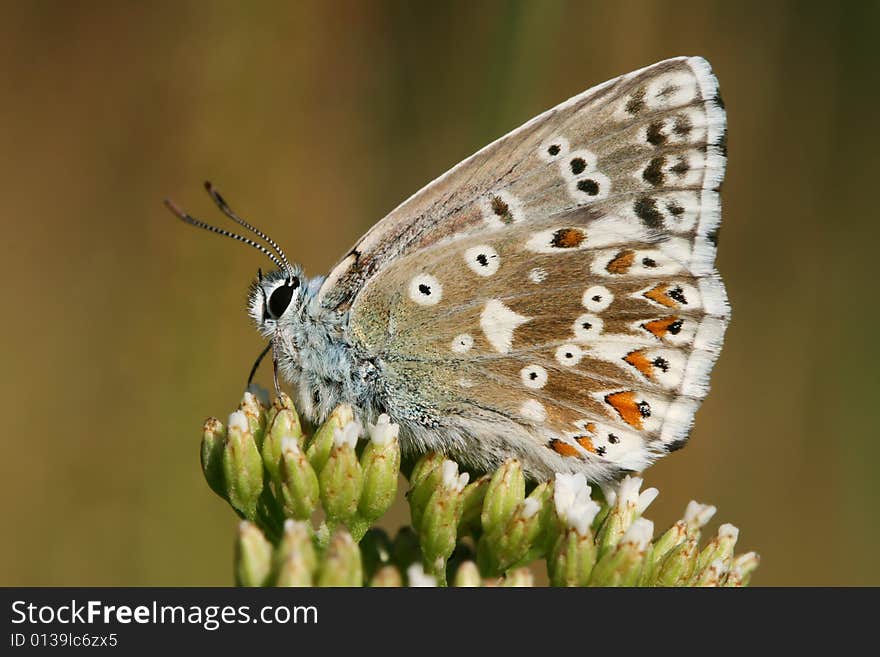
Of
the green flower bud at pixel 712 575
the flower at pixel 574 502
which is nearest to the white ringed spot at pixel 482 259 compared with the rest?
the flower at pixel 574 502

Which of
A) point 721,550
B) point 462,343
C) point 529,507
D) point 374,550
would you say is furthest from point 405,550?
point 721,550

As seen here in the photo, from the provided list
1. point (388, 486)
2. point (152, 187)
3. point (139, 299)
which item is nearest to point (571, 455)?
point (388, 486)

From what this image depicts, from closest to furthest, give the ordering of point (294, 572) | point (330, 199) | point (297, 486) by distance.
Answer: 1. point (294, 572)
2. point (297, 486)
3. point (330, 199)

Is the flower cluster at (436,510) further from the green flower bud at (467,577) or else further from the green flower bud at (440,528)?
the green flower bud at (467,577)

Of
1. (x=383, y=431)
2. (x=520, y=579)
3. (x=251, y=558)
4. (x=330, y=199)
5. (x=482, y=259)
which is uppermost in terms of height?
(x=330, y=199)

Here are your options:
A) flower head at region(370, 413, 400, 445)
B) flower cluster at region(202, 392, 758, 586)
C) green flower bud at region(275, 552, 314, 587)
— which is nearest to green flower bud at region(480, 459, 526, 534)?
flower cluster at region(202, 392, 758, 586)

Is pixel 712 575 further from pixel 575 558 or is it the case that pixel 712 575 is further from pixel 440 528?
pixel 440 528

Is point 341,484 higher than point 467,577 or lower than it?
higher
